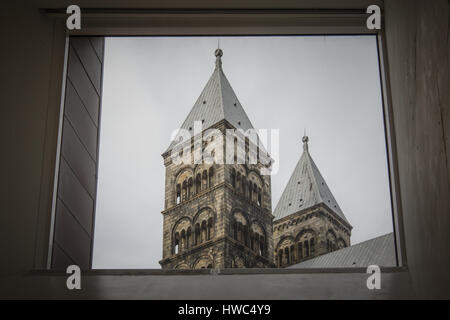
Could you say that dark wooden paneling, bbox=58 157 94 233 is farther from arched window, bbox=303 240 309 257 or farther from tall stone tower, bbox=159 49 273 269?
arched window, bbox=303 240 309 257

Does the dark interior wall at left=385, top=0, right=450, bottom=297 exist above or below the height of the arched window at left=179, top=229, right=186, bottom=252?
below

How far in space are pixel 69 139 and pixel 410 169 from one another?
2.06 metres

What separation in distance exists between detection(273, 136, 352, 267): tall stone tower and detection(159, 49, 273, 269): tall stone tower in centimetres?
179

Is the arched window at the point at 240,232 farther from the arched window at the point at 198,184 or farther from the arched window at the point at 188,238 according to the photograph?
the arched window at the point at 198,184

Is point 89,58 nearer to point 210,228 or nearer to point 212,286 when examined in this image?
point 212,286

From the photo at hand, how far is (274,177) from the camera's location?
147 feet

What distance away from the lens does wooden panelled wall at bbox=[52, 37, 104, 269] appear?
3.72m

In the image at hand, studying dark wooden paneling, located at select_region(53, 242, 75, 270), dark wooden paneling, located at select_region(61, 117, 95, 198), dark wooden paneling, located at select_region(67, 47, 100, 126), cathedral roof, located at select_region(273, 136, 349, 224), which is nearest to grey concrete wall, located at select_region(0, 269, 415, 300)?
dark wooden paneling, located at select_region(53, 242, 75, 270)

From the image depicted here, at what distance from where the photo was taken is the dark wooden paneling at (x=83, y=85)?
12.9 feet

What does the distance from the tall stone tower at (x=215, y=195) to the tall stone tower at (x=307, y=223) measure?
1785 mm

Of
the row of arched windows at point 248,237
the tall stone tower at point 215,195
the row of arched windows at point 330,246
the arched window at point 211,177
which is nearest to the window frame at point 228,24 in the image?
the tall stone tower at point 215,195

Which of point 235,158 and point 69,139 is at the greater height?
point 235,158
